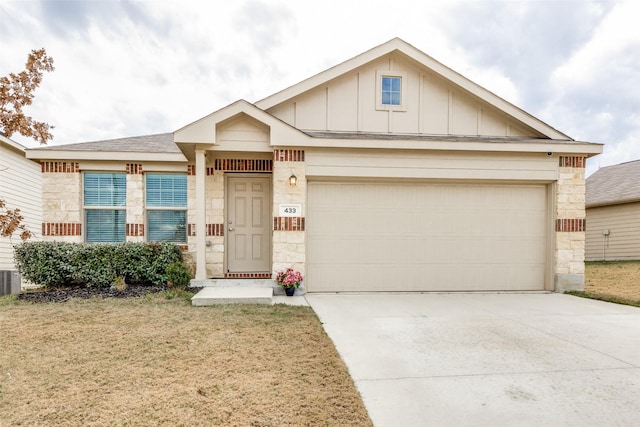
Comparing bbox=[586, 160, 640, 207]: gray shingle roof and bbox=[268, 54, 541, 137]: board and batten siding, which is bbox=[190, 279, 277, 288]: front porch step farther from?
bbox=[586, 160, 640, 207]: gray shingle roof

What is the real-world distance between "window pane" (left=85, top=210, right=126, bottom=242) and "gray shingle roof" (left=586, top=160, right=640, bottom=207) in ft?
58.2

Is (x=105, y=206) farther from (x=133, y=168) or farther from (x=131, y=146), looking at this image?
(x=131, y=146)

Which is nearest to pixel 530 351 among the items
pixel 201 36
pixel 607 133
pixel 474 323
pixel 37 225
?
pixel 474 323

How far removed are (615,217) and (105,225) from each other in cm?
1868

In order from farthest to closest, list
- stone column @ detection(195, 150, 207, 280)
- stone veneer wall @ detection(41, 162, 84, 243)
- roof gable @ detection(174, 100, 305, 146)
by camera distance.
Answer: stone veneer wall @ detection(41, 162, 84, 243)
stone column @ detection(195, 150, 207, 280)
roof gable @ detection(174, 100, 305, 146)

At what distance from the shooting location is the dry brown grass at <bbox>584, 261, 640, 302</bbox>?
24.5ft

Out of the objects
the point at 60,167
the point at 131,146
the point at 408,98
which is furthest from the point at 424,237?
the point at 60,167

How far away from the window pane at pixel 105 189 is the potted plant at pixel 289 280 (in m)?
4.21

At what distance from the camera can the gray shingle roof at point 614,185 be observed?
14008mm

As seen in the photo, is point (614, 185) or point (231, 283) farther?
point (614, 185)

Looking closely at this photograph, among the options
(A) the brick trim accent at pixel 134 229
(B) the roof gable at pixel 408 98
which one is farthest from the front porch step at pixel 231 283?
(B) the roof gable at pixel 408 98

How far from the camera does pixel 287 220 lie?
7.01m

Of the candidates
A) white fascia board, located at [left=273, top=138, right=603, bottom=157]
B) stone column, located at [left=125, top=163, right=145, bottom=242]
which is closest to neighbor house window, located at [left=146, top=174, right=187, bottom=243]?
stone column, located at [left=125, top=163, right=145, bottom=242]

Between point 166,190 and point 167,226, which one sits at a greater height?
point 166,190
